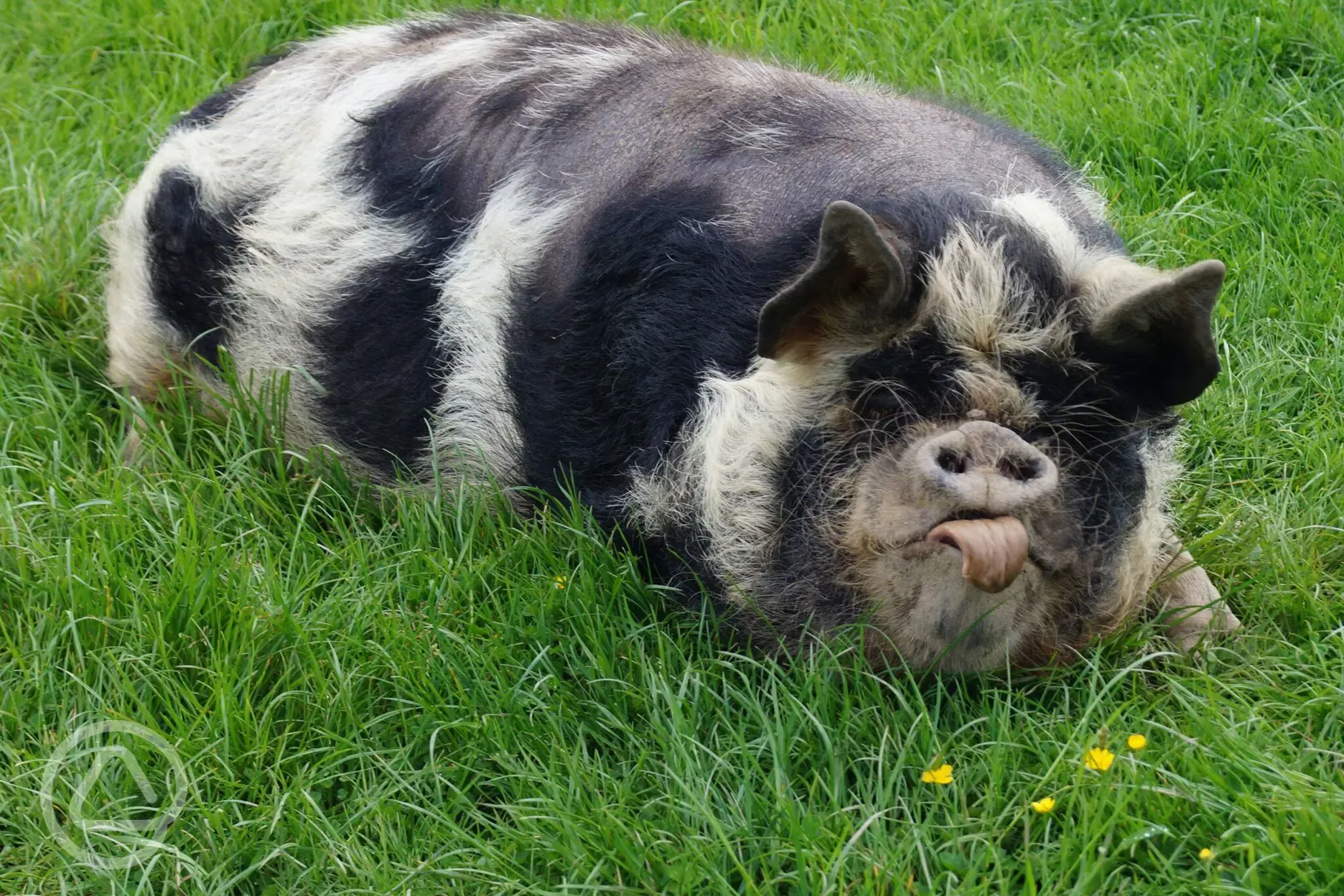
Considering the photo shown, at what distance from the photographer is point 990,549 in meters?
2.90

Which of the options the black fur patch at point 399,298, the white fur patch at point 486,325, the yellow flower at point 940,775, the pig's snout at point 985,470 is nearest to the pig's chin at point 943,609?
the pig's snout at point 985,470

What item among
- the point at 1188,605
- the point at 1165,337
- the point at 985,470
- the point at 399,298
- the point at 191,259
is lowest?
the point at 1188,605

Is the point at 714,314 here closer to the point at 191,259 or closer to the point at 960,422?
the point at 960,422

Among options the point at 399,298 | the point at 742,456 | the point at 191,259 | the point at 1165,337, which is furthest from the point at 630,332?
the point at 191,259

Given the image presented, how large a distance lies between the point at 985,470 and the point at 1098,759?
0.62m

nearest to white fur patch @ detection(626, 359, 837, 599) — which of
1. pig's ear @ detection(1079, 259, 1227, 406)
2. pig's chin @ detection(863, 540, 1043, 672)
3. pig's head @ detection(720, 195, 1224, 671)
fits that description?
pig's head @ detection(720, 195, 1224, 671)

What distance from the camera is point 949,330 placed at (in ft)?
10.6

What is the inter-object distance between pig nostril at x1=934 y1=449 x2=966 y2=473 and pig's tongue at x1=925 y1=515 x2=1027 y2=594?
117mm

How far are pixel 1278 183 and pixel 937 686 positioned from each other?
9.11ft

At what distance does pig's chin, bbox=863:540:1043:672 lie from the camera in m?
3.09

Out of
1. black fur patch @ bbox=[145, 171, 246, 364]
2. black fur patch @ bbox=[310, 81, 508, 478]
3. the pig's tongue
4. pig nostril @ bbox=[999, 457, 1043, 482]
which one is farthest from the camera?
black fur patch @ bbox=[145, 171, 246, 364]

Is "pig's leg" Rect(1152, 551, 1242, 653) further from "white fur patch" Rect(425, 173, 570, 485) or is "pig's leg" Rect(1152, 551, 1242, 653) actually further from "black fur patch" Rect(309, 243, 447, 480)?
"black fur patch" Rect(309, 243, 447, 480)

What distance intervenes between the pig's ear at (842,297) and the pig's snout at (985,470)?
0.99ft

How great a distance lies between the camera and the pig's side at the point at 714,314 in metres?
3.21
